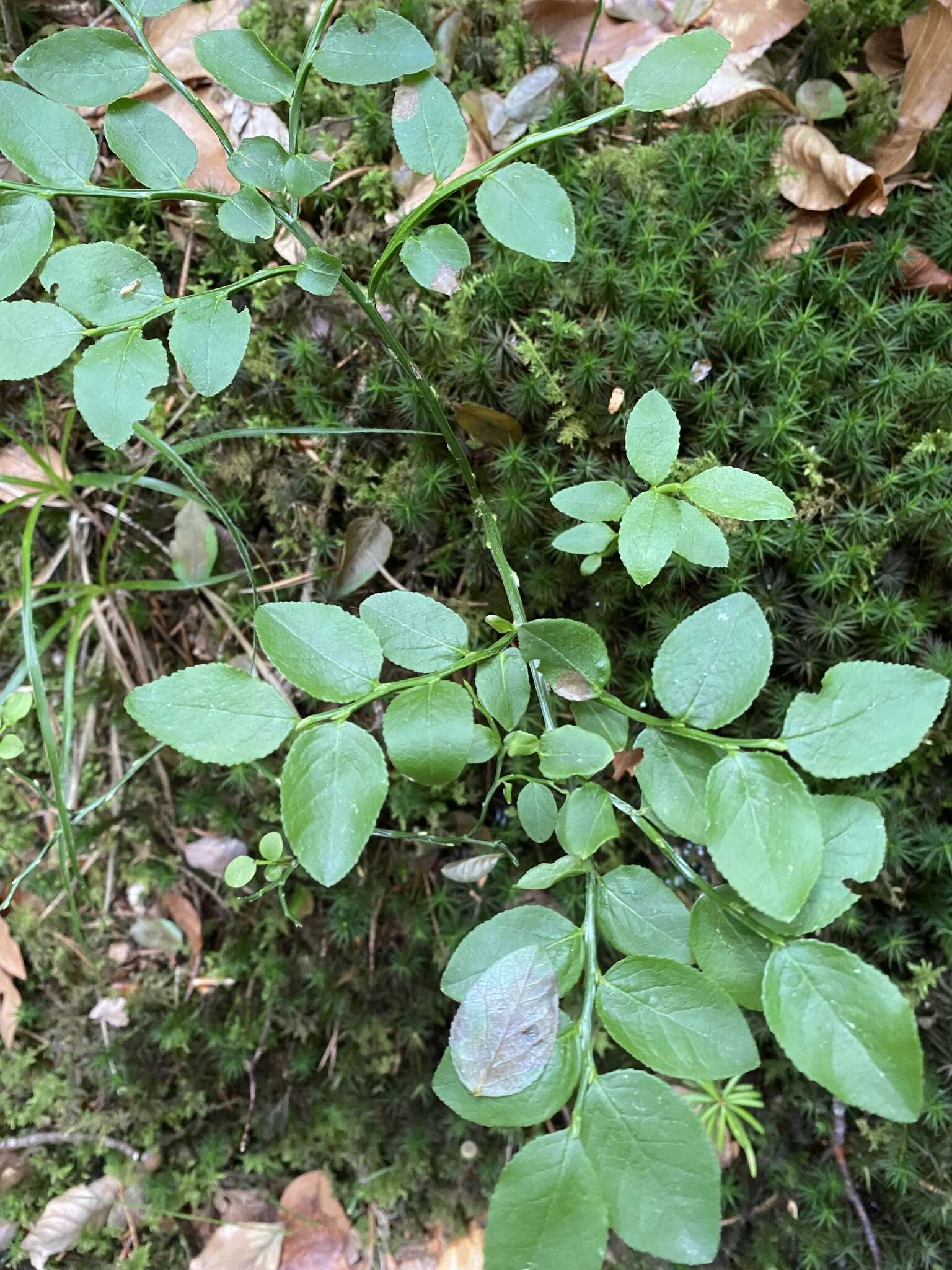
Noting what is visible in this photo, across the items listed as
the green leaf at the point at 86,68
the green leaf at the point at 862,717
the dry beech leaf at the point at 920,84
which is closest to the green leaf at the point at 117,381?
the green leaf at the point at 86,68

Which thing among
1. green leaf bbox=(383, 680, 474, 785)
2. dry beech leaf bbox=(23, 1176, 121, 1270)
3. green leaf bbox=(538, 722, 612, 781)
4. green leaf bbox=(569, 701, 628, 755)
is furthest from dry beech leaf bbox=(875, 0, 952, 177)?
dry beech leaf bbox=(23, 1176, 121, 1270)

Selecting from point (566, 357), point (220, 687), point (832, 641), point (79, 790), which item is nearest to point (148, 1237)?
point (79, 790)

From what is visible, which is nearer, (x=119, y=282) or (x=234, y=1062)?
(x=119, y=282)

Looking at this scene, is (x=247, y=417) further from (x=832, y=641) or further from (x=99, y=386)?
(x=832, y=641)

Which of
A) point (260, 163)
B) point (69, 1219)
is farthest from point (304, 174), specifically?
point (69, 1219)

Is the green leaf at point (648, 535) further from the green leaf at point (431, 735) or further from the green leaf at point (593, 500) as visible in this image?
the green leaf at point (431, 735)

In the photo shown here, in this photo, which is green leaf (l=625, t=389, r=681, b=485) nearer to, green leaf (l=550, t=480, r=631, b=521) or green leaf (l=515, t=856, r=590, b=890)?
green leaf (l=550, t=480, r=631, b=521)

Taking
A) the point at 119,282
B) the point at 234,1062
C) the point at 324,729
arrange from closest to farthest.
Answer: the point at 324,729 → the point at 119,282 → the point at 234,1062
